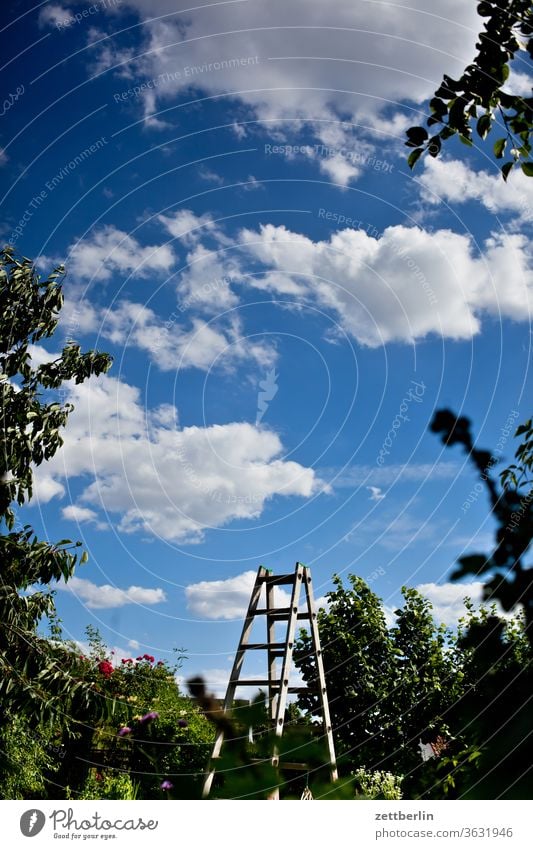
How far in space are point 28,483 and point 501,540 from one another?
4442 mm

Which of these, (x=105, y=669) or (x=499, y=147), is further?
(x=105, y=669)

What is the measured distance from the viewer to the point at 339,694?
32.8ft

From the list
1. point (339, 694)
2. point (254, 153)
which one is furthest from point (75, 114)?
point (339, 694)

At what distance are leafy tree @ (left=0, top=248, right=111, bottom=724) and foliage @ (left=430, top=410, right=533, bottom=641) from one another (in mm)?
3773

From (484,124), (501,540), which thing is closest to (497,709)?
(501,540)

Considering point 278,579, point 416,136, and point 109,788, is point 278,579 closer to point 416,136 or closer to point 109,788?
point 109,788

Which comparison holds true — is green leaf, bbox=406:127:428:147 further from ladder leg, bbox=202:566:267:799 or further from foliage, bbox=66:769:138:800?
foliage, bbox=66:769:138:800
